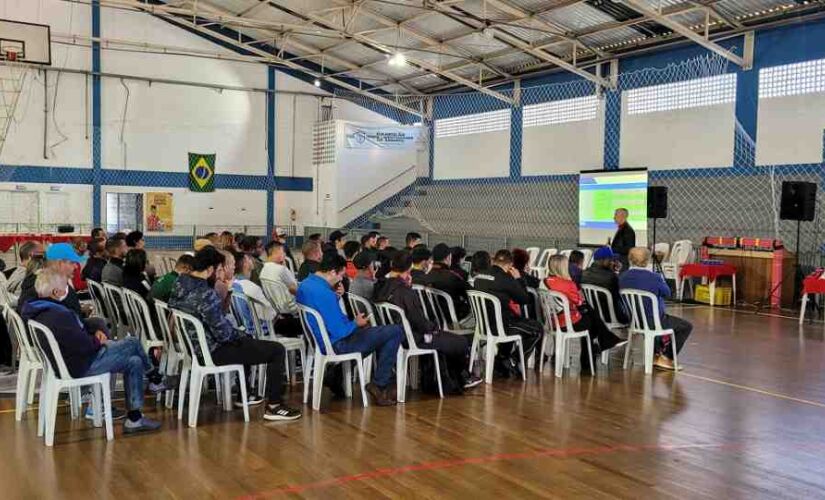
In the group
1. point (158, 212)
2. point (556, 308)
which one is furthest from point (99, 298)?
point (158, 212)

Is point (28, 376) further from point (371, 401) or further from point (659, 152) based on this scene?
point (659, 152)

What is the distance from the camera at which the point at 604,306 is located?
6668mm

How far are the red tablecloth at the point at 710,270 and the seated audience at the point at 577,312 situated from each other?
17.5 ft

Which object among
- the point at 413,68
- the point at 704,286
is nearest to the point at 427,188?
the point at 413,68

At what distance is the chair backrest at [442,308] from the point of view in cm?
616

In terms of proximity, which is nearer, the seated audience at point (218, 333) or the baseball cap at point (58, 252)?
the seated audience at point (218, 333)

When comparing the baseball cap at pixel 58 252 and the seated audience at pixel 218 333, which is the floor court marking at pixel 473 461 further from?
the baseball cap at pixel 58 252

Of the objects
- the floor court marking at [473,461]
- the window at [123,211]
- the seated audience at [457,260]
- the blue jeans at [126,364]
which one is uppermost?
the window at [123,211]

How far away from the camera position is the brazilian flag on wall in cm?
1802

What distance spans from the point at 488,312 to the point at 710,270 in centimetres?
642

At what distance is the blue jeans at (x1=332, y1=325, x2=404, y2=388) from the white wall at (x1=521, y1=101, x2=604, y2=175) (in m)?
10.3

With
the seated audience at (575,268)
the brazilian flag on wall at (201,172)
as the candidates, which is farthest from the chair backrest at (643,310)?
the brazilian flag on wall at (201,172)

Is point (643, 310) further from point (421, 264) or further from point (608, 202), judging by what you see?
point (608, 202)

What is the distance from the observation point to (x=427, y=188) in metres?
19.0
